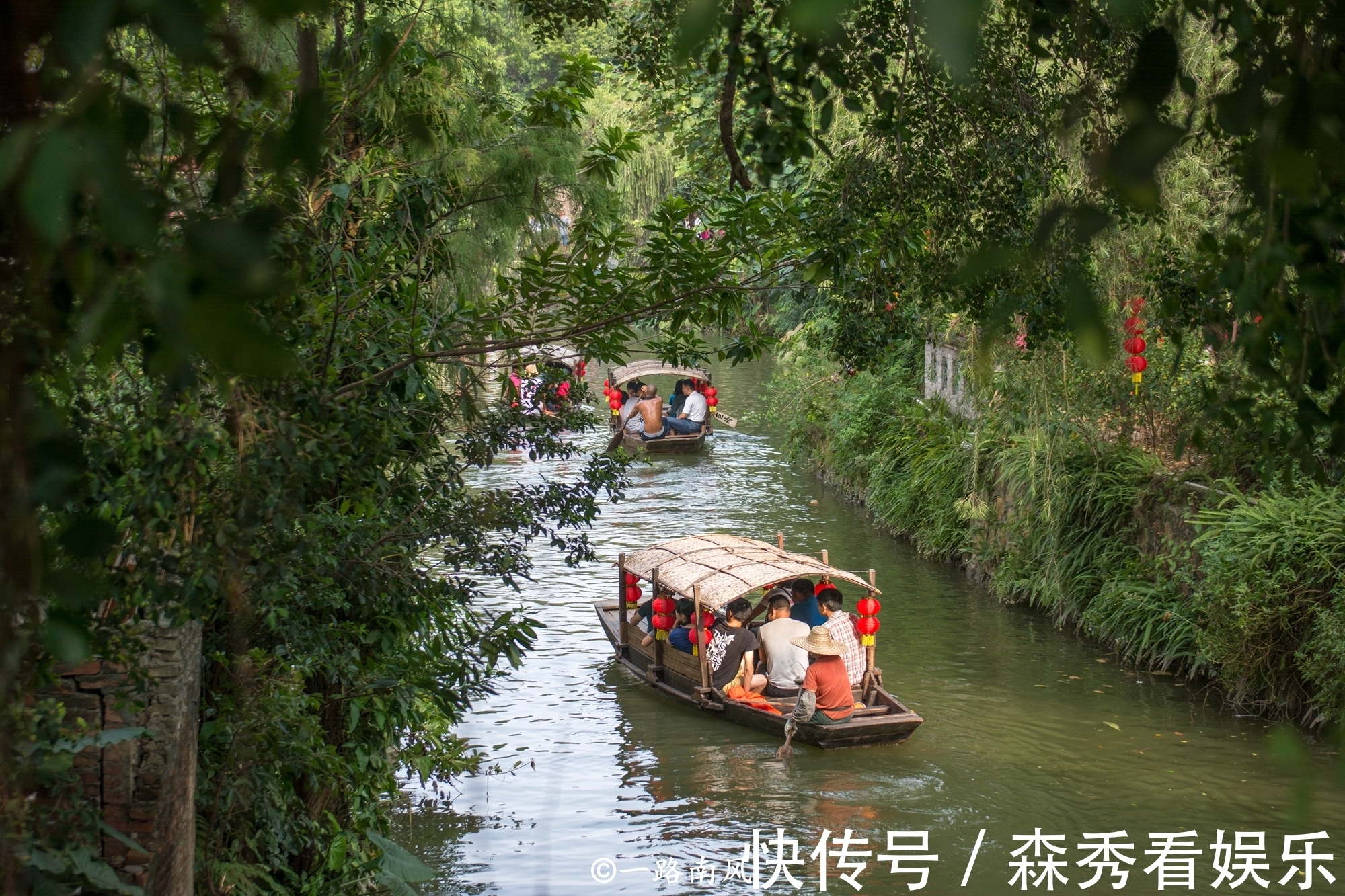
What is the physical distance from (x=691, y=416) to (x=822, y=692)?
1129cm

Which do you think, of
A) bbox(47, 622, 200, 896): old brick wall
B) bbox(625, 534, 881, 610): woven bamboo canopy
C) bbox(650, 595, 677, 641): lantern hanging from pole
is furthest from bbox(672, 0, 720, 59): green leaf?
bbox(650, 595, 677, 641): lantern hanging from pole

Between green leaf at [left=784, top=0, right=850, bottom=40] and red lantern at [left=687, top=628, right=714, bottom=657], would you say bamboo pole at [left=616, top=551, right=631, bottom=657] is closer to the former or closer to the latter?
red lantern at [left=687, top=628, right=714, bottom=657]

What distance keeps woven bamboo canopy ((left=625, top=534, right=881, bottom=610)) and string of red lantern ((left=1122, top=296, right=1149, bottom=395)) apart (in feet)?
8.70

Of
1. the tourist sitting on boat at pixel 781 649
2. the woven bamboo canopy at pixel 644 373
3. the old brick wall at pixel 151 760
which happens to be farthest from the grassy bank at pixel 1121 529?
the woven bamboo canopy at pixel 644 373

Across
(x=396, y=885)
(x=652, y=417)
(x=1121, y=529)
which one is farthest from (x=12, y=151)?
(x=652, y=417)

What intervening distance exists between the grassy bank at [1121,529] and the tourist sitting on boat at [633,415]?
17.1ft

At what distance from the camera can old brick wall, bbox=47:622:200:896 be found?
4.36 meters

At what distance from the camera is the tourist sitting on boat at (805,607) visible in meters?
10.0

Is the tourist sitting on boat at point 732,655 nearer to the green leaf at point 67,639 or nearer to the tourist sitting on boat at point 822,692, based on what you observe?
the tourist sitting on boat at point 822,692

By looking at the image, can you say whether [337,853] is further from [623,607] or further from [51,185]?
[623,607]

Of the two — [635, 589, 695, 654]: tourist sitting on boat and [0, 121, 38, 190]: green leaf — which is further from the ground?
[0, 121, 38, 190]: green leaf

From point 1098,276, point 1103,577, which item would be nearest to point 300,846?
point 1098,276

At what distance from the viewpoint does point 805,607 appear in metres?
10.1

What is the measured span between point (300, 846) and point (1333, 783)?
A: 678 cm
